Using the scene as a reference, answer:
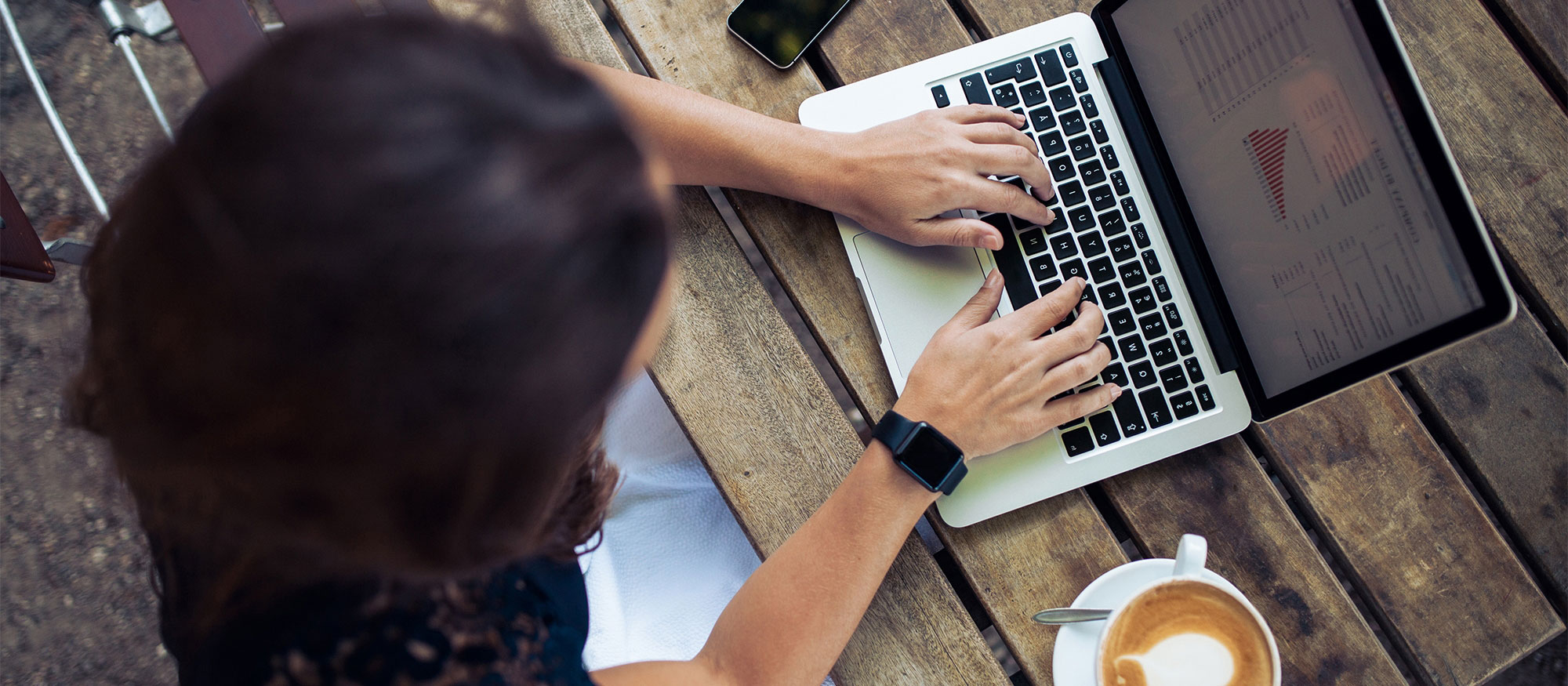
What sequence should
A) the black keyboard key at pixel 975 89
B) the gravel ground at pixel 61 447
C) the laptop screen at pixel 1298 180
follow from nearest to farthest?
the laptop screen at pixel 1298 180
the black keyboard key at pixel 975 89
the gravel ground at pixel 61 447

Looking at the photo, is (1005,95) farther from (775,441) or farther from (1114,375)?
(775,441)

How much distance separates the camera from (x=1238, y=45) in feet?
1.93

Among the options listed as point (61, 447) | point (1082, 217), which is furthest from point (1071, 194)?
point (61, 447)

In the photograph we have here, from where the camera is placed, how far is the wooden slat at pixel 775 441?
68 centimetres

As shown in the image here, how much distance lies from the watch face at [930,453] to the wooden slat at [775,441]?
0.20 ft

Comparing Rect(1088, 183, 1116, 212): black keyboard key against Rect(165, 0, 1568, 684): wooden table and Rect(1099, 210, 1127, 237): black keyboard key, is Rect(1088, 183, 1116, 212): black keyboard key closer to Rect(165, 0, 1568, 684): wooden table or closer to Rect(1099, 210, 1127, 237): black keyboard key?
Rect(1099, 210, 1127, 237): black keyboard key

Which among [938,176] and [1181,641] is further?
[938,176]

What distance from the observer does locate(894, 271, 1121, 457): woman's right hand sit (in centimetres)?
66

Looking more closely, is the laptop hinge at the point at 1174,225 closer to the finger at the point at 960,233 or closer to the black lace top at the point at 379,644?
the finger at the point at 960,233

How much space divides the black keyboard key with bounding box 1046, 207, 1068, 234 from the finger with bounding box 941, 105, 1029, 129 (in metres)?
0.09

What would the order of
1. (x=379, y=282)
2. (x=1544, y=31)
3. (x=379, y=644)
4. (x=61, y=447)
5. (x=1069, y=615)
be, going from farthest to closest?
(x=61, y=447)
(x=1544, y=31)
(x=1069, y=615)
(x=379, y=644)
(x=379, y=282)

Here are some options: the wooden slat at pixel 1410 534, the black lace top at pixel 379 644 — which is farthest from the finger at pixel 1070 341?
the black lace top at pixel 379 644

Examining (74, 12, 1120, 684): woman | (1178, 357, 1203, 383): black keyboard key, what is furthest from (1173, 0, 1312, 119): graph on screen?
(74, 12, 1120, 684): woman

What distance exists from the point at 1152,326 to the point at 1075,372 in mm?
90
